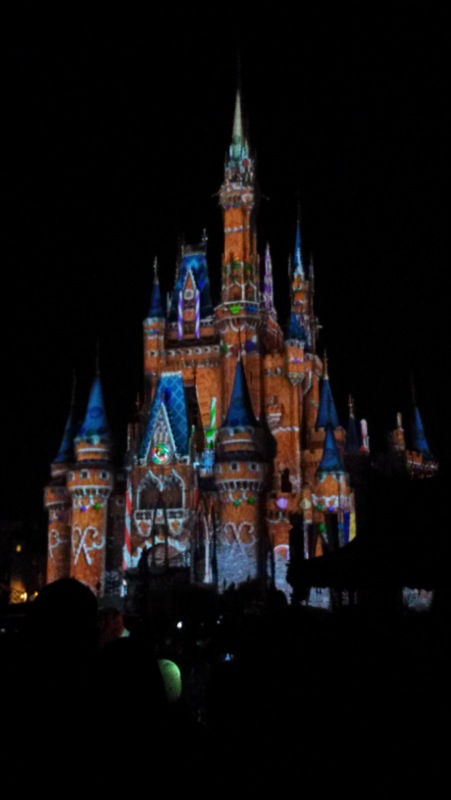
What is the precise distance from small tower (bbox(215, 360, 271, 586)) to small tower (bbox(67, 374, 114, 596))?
5.86m

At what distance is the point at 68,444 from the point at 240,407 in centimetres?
1112

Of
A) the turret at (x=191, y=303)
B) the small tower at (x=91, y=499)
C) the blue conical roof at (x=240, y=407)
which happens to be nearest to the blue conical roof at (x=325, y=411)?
the blue conical roof at (x=240, y=407)

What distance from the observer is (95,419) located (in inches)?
1768

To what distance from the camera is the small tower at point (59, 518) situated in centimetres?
4467

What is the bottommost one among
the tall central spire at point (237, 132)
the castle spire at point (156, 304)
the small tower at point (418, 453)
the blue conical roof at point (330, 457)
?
the blue conical roof at point (330, 457)

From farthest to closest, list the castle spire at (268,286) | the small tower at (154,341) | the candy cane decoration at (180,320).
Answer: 1. the castle spire at (268,286)
2. the candy cane decoration at (180,320)
3. the small tower at (154,341)

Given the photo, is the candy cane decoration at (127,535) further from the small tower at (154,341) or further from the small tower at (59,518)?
the small tower at (154,341)

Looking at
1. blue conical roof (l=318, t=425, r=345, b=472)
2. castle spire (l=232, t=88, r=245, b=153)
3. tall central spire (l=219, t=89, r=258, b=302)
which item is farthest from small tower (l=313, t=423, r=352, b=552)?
castle spire (l=232, t=88, r=245, b=153)

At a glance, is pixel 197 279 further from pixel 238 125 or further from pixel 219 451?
pixel 219 451

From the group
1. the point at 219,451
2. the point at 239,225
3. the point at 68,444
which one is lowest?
the point at 219,451

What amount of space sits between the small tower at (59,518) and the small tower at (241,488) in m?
9.18

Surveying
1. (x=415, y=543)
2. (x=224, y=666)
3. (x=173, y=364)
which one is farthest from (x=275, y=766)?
(x=173, y=364)

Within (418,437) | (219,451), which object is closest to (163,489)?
(219,451)

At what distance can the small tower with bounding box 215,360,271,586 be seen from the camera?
3928 centimetres
